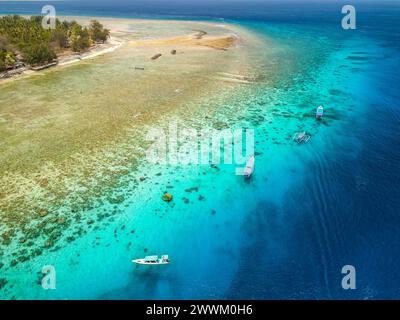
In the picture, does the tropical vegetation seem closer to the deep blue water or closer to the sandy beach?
the sandy beach

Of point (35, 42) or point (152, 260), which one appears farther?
point (35, 42)

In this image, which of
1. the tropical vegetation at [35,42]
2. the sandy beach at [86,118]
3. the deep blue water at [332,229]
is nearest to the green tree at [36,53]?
the tropical vegetation at [35,42]

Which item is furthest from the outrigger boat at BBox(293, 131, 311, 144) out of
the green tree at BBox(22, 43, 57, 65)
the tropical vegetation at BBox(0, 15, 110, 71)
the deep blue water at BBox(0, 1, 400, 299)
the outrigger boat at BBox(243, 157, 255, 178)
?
the green tree at BBox(22, 43, 57, 65)

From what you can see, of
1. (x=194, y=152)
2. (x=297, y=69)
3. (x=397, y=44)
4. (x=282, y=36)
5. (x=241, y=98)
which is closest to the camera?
(x=194, y=152)

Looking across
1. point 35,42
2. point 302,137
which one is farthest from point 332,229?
point 35,42

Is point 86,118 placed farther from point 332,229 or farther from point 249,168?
point 332,229

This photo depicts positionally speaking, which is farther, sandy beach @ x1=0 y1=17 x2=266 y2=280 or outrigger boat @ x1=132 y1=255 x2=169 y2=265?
sandy beach @ x1=0 y1=17 x2=266 y2=280
